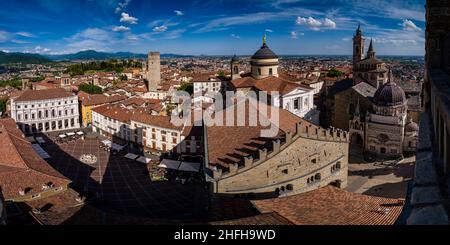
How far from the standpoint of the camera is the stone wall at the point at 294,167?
74.0 ft

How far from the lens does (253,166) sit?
22750mm

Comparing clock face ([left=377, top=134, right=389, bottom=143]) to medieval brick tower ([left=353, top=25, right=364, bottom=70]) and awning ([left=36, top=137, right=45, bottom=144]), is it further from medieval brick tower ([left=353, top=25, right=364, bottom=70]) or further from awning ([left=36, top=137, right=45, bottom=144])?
awning ([left=36, top=137, right=45, bottom=144])

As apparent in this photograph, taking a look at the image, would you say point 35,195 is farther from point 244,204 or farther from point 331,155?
point 331,155

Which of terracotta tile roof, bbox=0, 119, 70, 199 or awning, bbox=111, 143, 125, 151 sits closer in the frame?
terracotta tile roof, bbox=0, 119, 70, 199

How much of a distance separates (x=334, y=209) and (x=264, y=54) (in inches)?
1622

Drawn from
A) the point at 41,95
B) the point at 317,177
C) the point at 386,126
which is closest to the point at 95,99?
the point at 41,95

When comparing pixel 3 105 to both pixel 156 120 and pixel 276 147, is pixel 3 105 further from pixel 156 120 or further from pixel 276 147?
pixel 276 147

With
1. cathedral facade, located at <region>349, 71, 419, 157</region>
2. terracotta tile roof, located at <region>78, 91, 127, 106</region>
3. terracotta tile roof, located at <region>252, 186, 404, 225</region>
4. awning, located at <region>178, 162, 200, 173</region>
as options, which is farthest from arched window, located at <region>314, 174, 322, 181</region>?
terracotta tile roof, located at <region>78, 91, 127, 106</region>

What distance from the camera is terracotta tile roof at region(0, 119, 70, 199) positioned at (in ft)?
85.3

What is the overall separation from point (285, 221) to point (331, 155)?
13.0 m

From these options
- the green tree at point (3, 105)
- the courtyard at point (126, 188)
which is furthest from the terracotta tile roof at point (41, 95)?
the courtyard at point (126, 188)

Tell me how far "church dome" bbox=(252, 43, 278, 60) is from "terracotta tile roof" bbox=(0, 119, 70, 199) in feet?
112
